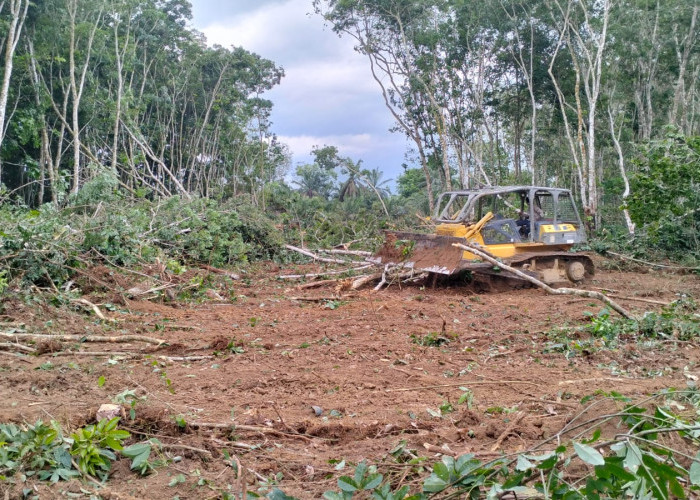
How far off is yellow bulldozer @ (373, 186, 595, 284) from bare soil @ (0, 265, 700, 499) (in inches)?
65.2

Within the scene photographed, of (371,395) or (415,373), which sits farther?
(415,373)

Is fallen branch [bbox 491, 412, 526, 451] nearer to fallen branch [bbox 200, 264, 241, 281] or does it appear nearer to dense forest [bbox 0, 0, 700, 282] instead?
fallen branch [bbox 200, 264, 241, 281]

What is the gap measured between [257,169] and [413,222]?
25.5 meters

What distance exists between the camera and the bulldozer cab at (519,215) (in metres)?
12.7

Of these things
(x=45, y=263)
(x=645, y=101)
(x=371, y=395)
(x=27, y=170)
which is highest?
(x=645, y=101)

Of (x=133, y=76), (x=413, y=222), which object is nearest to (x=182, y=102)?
(x=133, y=76)

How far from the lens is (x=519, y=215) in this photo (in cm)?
1362

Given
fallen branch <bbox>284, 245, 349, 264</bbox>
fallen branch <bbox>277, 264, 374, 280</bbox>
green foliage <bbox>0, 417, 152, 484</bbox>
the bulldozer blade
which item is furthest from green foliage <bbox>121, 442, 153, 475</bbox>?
fallen branch <bbox>284, 245, 349, 264</bbox>

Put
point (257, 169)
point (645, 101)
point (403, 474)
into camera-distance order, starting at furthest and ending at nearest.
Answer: point (257, 169) < point (645, 101) < point (403, 474)

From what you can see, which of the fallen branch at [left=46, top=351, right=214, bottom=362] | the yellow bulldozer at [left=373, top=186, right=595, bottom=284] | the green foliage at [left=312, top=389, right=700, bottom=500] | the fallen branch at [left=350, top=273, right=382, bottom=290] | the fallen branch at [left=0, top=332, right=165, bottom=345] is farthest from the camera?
the fallen branch at [left=350, top=273, right=382, bottom=290]

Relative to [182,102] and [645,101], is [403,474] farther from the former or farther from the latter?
[182,102]

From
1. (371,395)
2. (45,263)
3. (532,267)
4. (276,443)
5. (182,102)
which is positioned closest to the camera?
(276,443)

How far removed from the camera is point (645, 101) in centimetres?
3231

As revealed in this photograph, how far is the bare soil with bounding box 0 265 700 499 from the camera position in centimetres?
373
